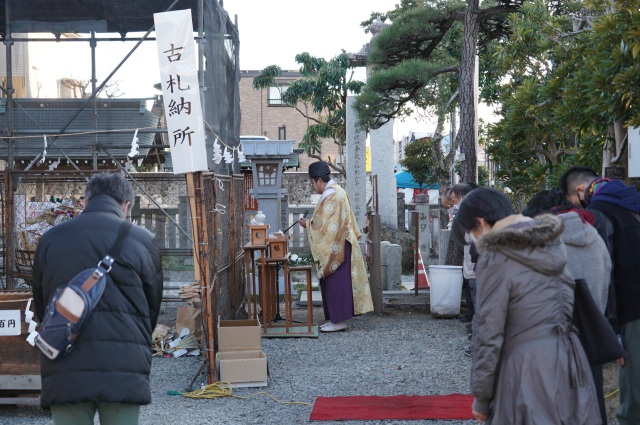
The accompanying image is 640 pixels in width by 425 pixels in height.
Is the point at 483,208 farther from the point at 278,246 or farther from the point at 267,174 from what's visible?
the point at 267,174

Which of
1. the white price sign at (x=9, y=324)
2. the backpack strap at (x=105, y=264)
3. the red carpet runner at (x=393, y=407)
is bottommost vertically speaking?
the red carpet runner at (x=393, y=407)

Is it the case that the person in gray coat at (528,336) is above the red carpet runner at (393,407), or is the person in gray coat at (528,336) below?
above

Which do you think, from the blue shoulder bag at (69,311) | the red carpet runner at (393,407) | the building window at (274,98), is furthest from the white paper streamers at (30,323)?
the building window at (274,98)

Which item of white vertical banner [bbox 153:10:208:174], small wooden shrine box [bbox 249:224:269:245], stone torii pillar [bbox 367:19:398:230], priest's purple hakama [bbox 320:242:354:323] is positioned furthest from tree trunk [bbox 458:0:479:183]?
stone torii pillar [bbox 367:19:398:230]

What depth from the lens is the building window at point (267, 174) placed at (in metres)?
12.8

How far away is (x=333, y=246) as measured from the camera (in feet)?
32.6

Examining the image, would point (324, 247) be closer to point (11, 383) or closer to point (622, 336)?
point (11, 383)

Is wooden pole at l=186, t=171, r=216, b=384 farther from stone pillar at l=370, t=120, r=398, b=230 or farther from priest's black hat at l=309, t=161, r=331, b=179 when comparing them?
stone pillar at l=370, t=120, r=398, b=230

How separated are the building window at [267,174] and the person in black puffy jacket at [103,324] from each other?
9.10 m

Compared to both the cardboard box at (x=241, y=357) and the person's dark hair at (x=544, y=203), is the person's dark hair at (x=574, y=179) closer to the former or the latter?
the person's dark hair at (x=544, y=203)

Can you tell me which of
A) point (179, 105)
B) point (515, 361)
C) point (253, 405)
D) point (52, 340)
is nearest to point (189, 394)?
point (253, 405)

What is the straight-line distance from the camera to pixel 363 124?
43.0 feet

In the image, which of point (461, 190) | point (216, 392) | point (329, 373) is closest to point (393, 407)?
point (329, 373)

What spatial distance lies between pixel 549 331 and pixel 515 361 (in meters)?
0.19
